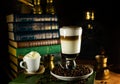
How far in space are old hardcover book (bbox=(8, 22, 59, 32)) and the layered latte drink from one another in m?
0.32

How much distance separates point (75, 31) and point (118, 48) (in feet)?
2.21

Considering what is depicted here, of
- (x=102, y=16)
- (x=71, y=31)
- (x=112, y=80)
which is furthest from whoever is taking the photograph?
(x=102, y=16)

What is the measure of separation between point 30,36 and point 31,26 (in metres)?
0.06

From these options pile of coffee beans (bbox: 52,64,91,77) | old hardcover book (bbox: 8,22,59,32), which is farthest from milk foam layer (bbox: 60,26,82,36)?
old hardcover book (bbox: 8,22,59,32)

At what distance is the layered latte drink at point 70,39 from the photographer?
86 centimetres

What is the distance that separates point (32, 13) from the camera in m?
1.23

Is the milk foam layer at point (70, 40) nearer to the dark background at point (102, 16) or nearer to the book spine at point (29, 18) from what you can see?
the book spine at point (29, 18)

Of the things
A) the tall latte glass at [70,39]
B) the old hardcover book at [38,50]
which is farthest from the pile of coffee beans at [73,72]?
the old hardcover book at [38,50]

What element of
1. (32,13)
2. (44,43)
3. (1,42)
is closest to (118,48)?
(44,43)

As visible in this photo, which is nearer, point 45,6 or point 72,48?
point 72,48

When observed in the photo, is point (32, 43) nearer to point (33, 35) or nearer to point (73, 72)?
point (33, 35)

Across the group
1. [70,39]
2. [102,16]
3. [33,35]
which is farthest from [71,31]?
[102,16]

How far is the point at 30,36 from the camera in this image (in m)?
1.16

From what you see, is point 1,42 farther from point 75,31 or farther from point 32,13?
point 75,31
